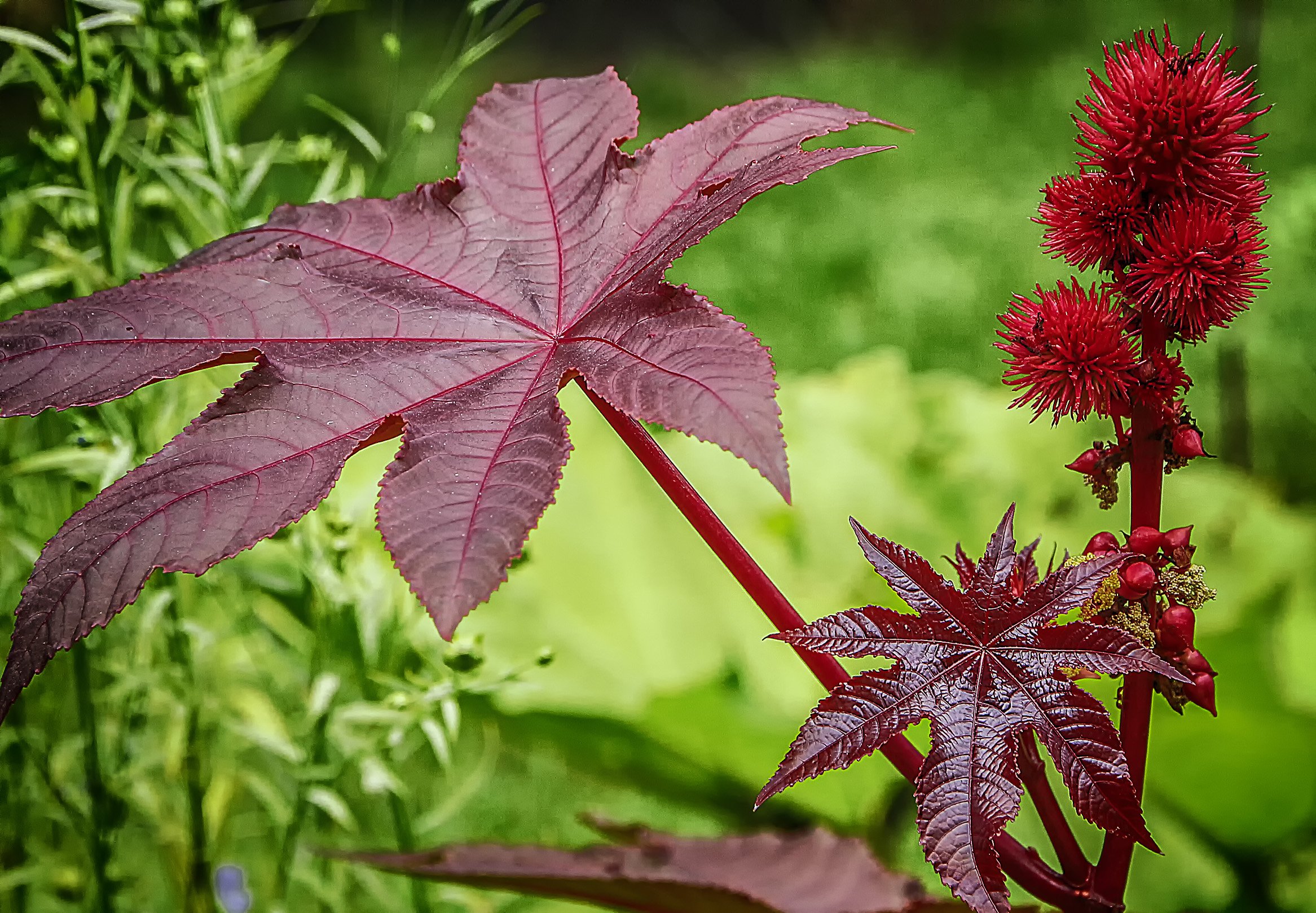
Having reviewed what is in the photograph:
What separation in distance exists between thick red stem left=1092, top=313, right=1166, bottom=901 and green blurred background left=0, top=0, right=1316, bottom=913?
0.31m

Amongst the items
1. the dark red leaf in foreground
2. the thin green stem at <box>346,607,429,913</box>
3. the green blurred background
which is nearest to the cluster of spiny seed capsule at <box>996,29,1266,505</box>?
the dark red leaf in foreground

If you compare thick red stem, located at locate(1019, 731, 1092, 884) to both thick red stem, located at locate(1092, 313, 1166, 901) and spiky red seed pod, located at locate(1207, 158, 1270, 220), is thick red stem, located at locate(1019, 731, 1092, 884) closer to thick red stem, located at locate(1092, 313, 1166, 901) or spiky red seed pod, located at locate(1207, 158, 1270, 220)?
thick red stem, located at locate(1092, 313, 1166, 901)

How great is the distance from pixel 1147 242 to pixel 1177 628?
106mm

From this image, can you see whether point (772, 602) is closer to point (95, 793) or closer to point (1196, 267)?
point (1196, 267)

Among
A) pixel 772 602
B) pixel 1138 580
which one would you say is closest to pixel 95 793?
pixel 772 602

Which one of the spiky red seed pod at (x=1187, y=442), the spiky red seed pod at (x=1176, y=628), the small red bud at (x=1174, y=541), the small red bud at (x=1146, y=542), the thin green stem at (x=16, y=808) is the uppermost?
the spiky red seed pod at (x=1187, y=442)

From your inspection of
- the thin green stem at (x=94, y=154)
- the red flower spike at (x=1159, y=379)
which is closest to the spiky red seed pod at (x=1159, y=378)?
the red flower spike at (x=1159, y=379)

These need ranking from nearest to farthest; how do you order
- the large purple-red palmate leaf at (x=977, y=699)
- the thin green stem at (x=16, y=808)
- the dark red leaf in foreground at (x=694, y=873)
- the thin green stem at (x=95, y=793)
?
1. the large purple-red palmate leaf at (x=977, y=699)
2. the dark red leaf in foreground at (x=694, y=873)
3. the thin green stem at (x=95, y=793)
4. the thin green stem at (x=16, y=808)

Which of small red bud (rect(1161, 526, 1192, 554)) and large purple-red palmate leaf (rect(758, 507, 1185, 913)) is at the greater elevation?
small red bud (rect(1161, 526, 1192, 554))

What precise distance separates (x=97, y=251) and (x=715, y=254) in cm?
145

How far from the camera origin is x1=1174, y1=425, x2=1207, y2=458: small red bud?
1.02ft

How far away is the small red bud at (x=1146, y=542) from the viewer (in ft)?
1.03

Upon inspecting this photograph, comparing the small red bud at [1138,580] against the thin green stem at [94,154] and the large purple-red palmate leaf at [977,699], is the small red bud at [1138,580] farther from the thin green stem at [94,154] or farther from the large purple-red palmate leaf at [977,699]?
the thin green stem at [94,154]

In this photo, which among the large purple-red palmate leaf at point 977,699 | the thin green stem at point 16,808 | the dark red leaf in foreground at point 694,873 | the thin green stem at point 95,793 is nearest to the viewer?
the large purple-red palmate leaf at point 977,699
